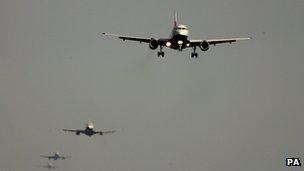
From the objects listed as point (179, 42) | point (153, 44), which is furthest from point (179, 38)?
point (153, 44)

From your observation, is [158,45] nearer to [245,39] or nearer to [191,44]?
[191,44]

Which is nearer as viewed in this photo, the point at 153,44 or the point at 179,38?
the point at 179,38

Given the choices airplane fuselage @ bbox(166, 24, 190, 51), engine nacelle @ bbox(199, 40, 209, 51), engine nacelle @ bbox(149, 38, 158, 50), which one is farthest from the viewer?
engine nacelle @ bbox(199, 40, 209, 51)

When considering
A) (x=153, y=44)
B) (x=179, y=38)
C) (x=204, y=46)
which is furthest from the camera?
(x=204, y=46)

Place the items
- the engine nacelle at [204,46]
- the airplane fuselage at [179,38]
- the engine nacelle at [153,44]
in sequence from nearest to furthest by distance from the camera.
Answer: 1. the airplane fuselage at [179,38]
2. the engine nacelle at [153,44]
3. the engine nacelle at [204,46]

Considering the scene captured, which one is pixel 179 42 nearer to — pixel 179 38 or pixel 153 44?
pixel 179 38

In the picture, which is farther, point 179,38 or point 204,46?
point 204,46

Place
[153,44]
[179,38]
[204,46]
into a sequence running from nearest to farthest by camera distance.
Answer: [179,38] < [153,44] < [204,46]

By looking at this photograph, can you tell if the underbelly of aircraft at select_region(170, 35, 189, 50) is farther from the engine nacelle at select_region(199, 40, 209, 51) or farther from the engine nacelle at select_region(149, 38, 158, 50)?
the engine nacelle at select_region(199, 40, 209, 51)

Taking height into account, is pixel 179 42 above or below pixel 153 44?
below

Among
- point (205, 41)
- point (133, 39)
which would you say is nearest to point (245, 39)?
point (205, 41)

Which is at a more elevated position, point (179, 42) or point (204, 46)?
point (204, 46)

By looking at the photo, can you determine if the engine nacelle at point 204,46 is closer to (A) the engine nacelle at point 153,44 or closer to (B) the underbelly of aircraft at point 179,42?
(B) the underbelly of aircraft at point 179,42

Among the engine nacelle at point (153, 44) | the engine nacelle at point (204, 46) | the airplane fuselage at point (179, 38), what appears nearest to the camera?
the airplane fuselage at point (179, 38)
